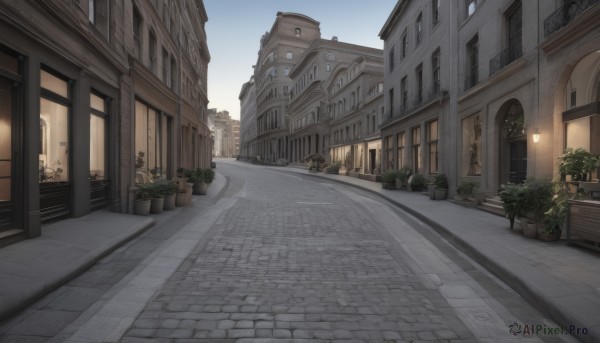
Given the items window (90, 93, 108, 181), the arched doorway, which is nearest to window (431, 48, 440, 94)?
the arched doorway

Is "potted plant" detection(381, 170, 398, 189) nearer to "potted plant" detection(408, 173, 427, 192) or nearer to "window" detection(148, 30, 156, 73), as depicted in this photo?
"potted plant" detection(408, 173, 427, 192)

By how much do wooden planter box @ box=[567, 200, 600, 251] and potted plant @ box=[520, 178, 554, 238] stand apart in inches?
27.3

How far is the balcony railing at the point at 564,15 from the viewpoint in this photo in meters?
8.86

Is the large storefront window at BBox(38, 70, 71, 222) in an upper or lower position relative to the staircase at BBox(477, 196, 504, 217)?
upper

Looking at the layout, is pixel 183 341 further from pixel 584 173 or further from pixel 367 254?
pixel 584 173

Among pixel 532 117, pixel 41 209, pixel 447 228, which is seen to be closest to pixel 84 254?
pixel 41 209

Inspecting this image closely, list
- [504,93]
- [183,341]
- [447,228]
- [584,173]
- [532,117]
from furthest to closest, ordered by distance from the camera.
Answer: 1. [504,93]
2. [532,117]
3. [447,228]
4. [584,173]
5. [183,341]

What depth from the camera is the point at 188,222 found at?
1034 cm

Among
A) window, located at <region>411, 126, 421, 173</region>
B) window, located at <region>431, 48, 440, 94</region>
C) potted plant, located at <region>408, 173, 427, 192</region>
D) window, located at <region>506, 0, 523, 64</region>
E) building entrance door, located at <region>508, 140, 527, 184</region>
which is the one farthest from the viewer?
window, located at <region>411, 126, 421, 173</region>

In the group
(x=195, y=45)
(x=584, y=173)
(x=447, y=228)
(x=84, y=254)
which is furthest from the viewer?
(x=195, y=45)

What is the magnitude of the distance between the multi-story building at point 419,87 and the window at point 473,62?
3.21 ft

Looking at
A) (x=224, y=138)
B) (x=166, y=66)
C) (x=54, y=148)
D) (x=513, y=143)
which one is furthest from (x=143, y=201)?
(x=224, y=138)

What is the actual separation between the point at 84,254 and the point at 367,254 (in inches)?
194

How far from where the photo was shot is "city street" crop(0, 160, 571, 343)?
404 cm
